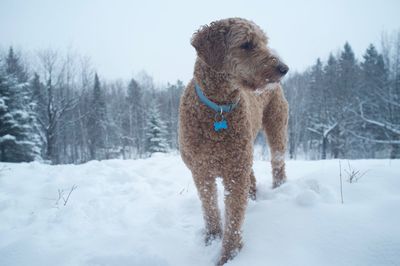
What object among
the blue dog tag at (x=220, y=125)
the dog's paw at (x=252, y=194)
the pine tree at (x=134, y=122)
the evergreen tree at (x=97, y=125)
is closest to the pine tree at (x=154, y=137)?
the pine tree at (x=134, y=122)

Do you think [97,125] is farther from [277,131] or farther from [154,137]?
[277,131]

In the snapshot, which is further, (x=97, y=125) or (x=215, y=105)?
(x=97, y=125)

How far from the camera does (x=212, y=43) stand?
2.32 meters

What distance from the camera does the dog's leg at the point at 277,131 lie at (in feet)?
12.0

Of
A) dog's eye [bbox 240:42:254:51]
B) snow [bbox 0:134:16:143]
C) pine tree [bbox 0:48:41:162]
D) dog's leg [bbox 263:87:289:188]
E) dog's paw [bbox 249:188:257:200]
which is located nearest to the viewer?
dog's eye [bbox 240:42:254:51]

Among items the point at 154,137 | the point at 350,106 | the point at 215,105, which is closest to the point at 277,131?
the point at 215,105

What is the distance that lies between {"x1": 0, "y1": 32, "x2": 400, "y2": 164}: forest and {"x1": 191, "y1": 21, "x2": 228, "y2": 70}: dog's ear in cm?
1498

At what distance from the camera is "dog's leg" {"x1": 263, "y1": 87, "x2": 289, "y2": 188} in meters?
3.65

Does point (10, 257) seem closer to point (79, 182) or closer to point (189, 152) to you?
point (189, 152)

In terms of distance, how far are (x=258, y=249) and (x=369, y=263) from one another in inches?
30.0

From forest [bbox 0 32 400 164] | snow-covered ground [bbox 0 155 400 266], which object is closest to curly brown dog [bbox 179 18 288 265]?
snow-covered ground [bbox 0 155 400 266]

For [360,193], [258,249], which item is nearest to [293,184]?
[360,193]

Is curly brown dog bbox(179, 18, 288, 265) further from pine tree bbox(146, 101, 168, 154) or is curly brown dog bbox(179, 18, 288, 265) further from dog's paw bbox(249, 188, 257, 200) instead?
pine tree bbox(146, 101, 168, 154)

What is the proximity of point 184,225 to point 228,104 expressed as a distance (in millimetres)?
1417
